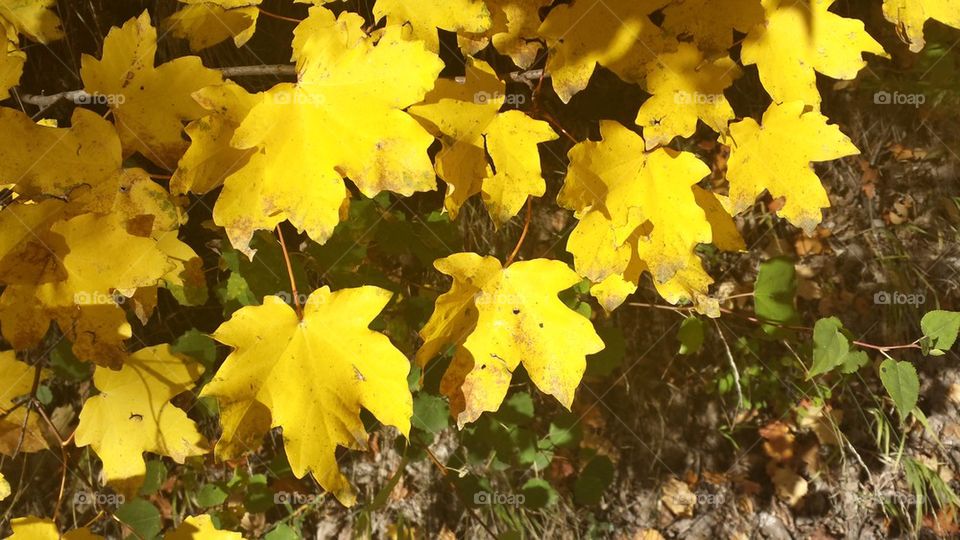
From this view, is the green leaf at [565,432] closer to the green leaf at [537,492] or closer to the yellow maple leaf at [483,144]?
the green leaf at [537,492]

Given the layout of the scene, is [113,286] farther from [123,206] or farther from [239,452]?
[239,452]

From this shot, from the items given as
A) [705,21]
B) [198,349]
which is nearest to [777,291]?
[705,21]

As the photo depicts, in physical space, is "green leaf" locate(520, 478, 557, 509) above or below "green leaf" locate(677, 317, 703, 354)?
below

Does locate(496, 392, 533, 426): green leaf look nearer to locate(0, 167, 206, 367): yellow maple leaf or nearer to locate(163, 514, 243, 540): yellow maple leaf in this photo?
locate(163, 514, 243, 540): yellow maple leaf

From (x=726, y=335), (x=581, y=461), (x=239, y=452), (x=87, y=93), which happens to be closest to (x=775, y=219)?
(x=726, y=335)

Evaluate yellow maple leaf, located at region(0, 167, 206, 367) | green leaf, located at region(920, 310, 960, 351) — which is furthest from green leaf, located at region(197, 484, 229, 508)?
green leaf, located at region(920, 310, 960, 351)

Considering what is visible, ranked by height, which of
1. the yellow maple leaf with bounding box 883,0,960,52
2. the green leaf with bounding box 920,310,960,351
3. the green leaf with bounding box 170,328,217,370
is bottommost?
the green leaf with bounding box 170,328,217,370

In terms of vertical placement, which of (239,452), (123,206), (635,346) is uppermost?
(123,206)

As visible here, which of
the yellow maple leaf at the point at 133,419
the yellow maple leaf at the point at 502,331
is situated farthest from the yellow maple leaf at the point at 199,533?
the yellow maple leaf at the point at 502,331
